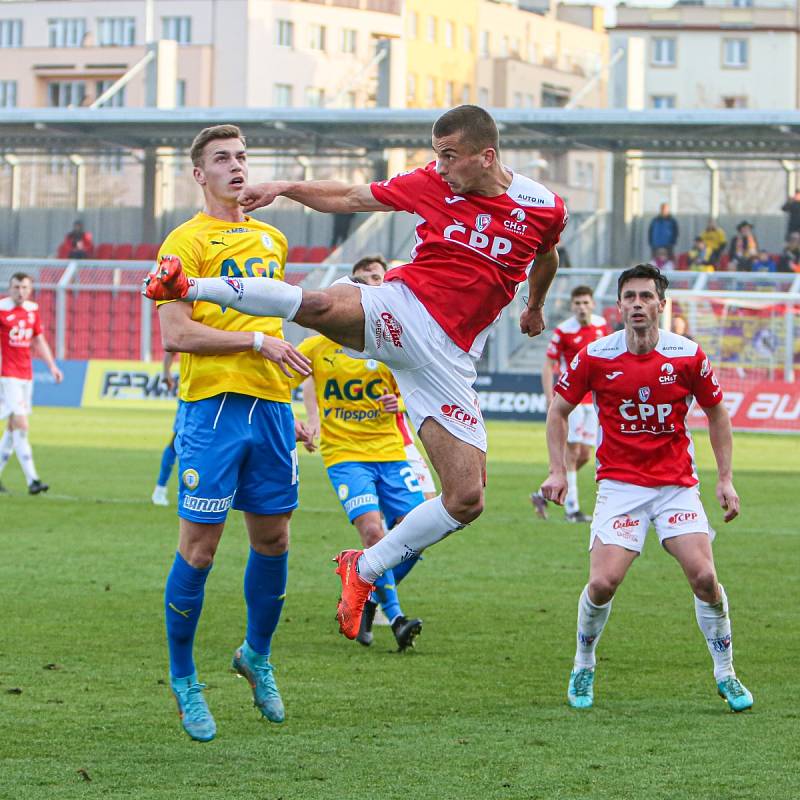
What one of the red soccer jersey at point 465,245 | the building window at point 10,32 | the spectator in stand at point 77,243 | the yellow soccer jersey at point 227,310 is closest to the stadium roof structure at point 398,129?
the spectator in stand at point 77,243

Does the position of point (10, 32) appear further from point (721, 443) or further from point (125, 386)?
point (721, 443)

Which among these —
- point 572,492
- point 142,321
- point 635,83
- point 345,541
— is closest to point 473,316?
point 345,541

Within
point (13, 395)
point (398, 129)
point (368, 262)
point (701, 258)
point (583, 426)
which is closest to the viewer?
point (368, 262)

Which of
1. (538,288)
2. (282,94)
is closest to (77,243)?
(538,288)

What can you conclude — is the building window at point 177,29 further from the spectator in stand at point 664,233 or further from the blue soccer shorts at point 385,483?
the blue soccer shorts at point 385,483

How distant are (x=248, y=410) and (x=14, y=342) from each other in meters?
11.4

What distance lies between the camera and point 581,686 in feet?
24.8

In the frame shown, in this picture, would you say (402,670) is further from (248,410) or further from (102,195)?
(102,195)

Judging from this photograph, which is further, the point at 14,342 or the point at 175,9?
the point at 175,9

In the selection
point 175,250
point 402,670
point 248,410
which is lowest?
point 402,670

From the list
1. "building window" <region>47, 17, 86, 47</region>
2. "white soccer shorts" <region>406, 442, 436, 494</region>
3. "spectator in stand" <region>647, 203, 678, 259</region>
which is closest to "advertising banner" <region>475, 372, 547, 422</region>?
"spectator in stand" <region>647, 203, 678, 259</region>

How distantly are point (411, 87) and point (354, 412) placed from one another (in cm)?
8227

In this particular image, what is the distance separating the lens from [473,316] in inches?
262

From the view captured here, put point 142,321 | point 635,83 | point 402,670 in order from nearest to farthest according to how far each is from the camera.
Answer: point 402,670 < point 142,321 < point 635,83
